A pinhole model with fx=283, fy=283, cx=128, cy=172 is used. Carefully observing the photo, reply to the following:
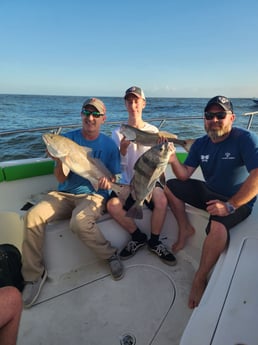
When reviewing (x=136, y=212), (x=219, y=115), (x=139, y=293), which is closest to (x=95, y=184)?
(x=136, y=212)

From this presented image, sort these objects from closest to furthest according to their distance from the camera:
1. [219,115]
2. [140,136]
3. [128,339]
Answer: [128,339]
[219,115]
[140,136]

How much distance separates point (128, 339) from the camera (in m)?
2.10

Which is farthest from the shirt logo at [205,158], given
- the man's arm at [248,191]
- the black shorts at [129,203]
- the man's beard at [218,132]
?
the black shorts at [129,203]

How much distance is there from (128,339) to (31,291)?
0.95 m

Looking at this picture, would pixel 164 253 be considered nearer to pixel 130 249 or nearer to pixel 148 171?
pixel 130 249

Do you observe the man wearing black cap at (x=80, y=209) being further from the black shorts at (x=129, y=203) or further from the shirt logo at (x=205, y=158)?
the shirt logo at (x=205, y=158)

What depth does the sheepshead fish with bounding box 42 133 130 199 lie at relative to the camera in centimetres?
283

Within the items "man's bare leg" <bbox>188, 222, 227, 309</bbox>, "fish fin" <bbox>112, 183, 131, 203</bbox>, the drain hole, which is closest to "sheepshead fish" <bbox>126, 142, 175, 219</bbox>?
"fish fin" <bbox>112, 183, 131, 203</bbox>

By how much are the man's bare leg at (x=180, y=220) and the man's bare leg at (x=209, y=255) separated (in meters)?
0.67

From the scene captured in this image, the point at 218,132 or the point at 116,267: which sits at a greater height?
the point at 218,132

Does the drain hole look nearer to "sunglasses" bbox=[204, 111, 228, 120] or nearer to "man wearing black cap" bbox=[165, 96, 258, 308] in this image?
"man wearing black cap" bbox=[165, 96, 258, 308]

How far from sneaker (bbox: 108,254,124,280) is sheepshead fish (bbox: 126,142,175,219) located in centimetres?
52

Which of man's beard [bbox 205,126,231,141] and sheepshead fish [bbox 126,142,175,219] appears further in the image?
man's beard [bbox 205,126,231,141]

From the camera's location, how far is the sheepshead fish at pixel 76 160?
2.83 meters
